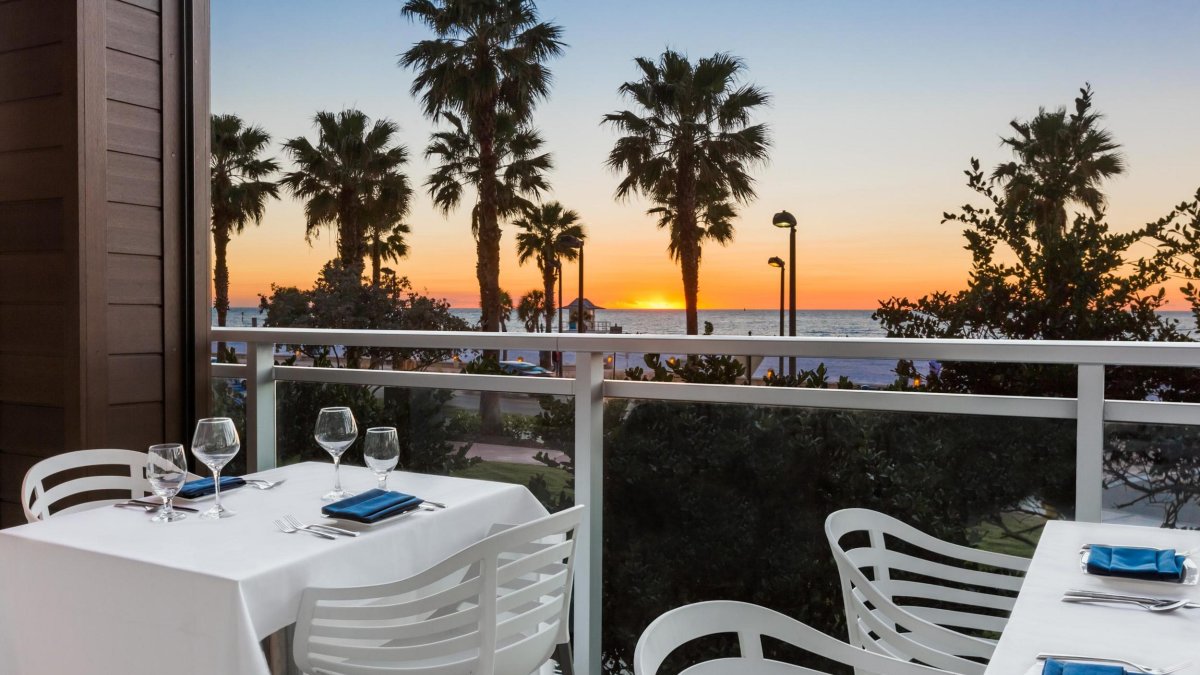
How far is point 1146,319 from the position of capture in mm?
5355

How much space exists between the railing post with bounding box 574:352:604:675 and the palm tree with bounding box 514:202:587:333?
13252 millimetres

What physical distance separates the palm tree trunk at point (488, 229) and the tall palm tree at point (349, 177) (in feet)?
4.73

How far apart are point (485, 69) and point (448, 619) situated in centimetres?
1359

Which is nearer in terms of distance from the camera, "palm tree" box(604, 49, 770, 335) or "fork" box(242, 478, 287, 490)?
"fork" box(242, 478, 287, 490)

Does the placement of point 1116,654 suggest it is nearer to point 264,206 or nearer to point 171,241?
point 171,241

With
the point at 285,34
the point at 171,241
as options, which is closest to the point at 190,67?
the point at 171,241

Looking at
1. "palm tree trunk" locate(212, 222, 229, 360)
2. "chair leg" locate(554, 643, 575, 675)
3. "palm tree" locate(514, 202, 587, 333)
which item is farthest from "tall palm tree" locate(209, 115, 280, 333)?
"chair leg" locate(554, 643, 575, 675)

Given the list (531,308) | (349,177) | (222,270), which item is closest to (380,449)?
(222,270)

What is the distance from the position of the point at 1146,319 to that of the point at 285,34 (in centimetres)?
967

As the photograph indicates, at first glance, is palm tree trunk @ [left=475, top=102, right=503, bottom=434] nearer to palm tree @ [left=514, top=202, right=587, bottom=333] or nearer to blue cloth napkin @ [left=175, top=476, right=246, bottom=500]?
palm tree @ [left=514, top=202, right=587, bottom=333]

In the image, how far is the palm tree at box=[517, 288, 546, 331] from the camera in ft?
55.6

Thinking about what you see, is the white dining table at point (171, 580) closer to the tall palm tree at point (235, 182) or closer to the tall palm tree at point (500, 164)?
the tall palm tree at point (235, 182)

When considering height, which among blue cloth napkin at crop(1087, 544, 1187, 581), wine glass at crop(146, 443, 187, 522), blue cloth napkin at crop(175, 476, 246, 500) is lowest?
blue cloth napkin at crop(175, 476, 246, 500)

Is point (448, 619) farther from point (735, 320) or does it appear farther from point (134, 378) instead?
point (735, 320)
